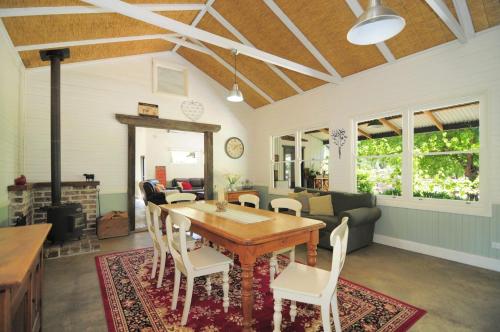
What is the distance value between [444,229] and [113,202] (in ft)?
19.2

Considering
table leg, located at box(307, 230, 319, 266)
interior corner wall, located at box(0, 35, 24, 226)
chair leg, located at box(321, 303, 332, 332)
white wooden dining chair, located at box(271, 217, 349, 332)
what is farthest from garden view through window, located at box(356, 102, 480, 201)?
interior corner wall, located at box(0, 35, 24, 226)

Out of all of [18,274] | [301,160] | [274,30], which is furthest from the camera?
[301,160]

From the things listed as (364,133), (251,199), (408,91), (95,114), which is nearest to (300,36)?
(408,91)

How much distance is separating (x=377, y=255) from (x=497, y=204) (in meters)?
1.58

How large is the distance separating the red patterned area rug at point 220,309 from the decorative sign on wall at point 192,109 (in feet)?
13.4

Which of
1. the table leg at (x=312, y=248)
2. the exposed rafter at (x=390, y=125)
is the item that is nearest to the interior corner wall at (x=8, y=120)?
the table leg at (x=312, y=248)

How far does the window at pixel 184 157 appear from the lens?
998cm

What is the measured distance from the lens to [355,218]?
12.0 ft

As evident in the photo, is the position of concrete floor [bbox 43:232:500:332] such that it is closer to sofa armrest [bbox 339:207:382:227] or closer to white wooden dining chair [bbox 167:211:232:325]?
sofa armrest [bbox 339:207:382:227]


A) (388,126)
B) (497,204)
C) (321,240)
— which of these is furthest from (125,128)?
(497,204)

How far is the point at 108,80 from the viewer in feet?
17.3

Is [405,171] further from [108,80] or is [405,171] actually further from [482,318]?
[108,80]

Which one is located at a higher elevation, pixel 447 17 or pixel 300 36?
pixel 300 36

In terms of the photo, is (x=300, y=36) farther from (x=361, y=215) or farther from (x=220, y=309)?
(x=220, y=309)
